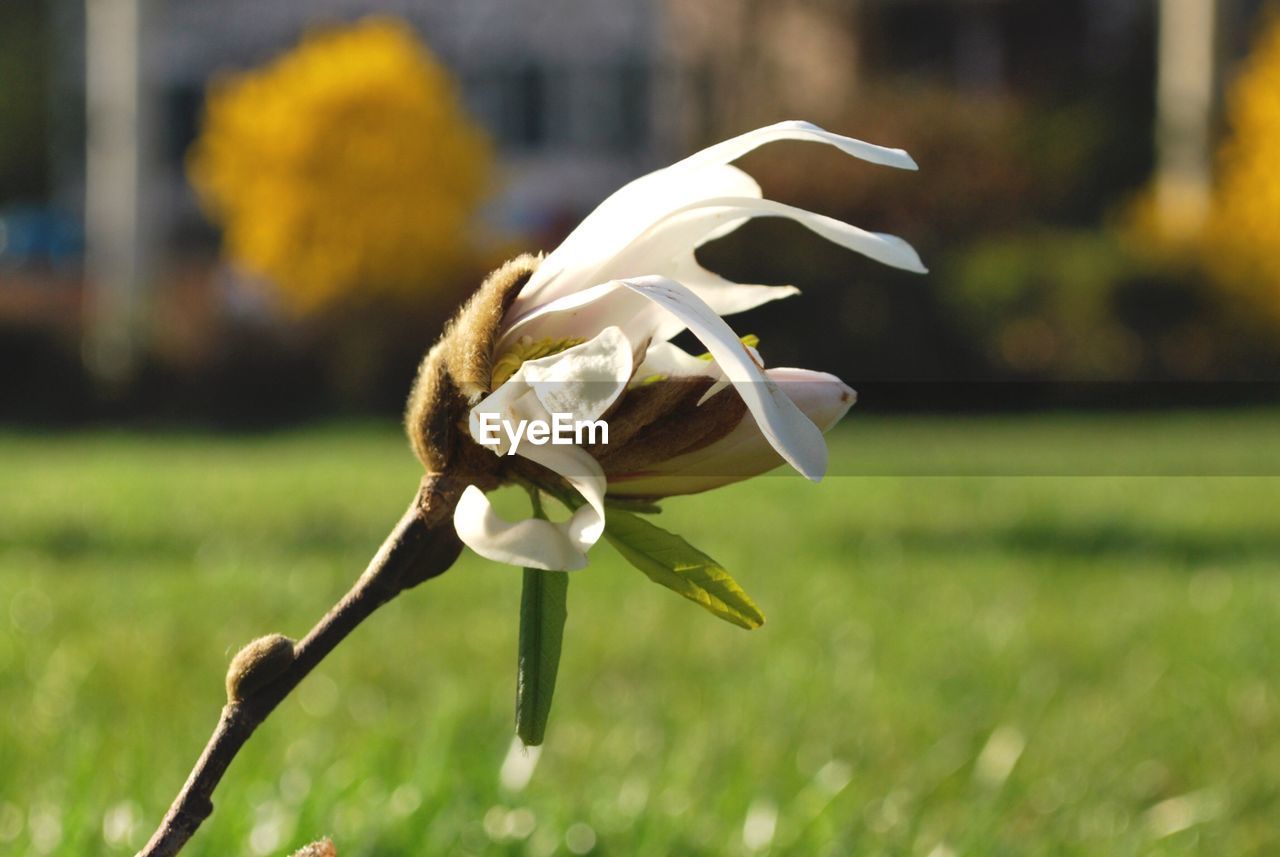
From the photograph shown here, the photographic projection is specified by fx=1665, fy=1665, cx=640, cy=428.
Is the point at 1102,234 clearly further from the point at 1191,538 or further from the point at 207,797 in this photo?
the point at 207,797

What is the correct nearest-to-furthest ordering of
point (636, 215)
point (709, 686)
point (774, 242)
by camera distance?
1. point (636, 215)
2. point (709, 686)
3. point (774, 242)

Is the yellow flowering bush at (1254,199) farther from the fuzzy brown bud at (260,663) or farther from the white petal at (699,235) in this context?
the fuzzy brown bud at (260,663)

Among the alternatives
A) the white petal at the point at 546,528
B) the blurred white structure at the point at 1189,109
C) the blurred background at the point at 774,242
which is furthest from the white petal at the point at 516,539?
the blurred white structure at the point at 1189,109

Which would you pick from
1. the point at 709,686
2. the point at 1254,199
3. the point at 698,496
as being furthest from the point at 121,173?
the point at 709,686

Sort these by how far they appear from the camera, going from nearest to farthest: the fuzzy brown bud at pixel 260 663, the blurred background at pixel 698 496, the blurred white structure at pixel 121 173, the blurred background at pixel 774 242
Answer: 1. the fuzzy brown bud at pixel 260 663
2. the blurred background at pixel 698 496
3. the blurred background at pixel 774 242
4. the blurred white structure at pixel 121 173

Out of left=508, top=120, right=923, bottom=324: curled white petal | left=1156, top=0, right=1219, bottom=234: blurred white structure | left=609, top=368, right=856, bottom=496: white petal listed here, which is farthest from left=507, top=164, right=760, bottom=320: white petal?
left=1156, top=0, right=1219, bottom=234: blurred white structure

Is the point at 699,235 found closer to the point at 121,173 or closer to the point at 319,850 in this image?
the point at 319,850

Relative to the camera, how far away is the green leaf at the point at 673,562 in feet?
3.01

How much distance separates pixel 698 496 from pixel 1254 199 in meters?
9.81

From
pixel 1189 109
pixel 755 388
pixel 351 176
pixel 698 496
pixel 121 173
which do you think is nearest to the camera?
pixel 755 388

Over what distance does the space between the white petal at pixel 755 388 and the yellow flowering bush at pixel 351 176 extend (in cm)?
1446

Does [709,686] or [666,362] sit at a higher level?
[666,362]

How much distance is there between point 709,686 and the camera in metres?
3.55

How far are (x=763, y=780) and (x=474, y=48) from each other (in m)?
28.2
